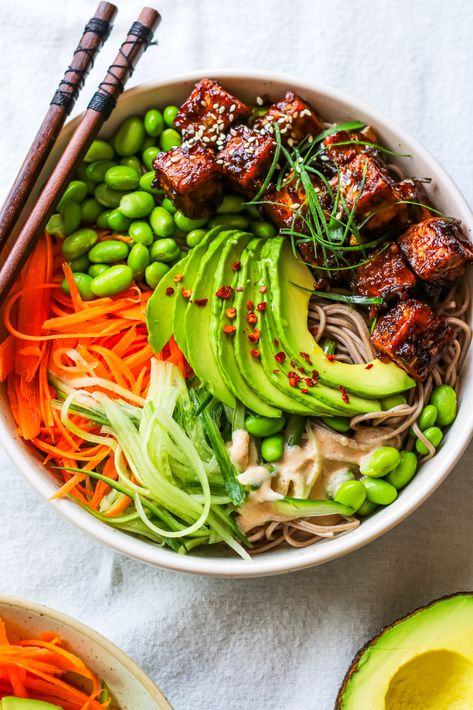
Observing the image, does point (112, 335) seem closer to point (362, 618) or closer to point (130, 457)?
point (130, 457)

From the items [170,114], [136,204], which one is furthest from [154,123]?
[136,204]

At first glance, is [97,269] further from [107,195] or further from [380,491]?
[380,491]

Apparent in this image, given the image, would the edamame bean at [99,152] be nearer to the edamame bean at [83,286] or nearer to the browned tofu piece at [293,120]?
the edamame bean at [83,286]

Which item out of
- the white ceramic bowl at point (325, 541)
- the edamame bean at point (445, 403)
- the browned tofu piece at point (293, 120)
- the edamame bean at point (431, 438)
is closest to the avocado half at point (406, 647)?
the white ceramic bowl at point (325, 541)

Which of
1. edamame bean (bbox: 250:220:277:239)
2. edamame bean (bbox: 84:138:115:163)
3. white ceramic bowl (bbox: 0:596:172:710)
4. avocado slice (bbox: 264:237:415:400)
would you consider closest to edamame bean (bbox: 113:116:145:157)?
edamame bean (bbox: 84:138:115:163)

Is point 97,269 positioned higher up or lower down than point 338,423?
lower down

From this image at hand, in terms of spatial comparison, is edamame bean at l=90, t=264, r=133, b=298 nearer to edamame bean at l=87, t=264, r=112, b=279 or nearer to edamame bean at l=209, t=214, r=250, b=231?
edamame bean at l=87, t=264, r=112, b=279
